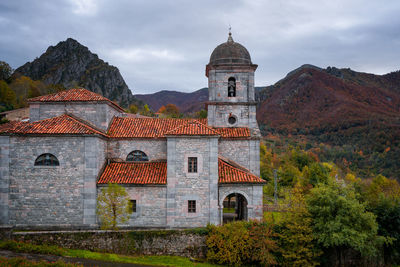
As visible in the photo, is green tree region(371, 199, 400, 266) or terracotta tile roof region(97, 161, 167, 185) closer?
green tree region(371, 199, 400, 266)

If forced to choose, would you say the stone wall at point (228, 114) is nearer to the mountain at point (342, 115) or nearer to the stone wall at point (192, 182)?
the stone wall at point (192, 182)

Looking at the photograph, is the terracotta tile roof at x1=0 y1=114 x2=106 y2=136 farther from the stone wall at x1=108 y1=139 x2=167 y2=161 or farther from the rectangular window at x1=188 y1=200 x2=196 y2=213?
the rectangular window at x1=188 y1=200 x2=196 y2=213

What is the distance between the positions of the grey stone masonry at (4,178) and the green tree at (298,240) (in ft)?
63.4

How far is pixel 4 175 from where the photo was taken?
2134 centimetres

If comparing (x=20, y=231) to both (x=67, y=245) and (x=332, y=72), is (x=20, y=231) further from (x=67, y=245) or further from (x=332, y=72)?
(x=332, y=72)

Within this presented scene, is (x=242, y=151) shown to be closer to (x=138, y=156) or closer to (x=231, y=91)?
(x=231, y=91)

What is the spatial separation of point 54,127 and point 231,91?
50.2ft

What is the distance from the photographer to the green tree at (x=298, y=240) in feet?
61.9

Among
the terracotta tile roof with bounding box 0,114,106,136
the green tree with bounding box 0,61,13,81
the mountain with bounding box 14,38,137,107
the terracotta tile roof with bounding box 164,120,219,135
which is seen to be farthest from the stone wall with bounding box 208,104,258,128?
the mountain with bounding box 14,38,137,107

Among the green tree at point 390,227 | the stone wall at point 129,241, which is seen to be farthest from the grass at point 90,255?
the green tree at point 390,227

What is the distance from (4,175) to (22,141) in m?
2.71

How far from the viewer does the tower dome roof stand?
27306 mm

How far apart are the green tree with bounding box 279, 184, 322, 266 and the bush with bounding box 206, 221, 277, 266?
0.87 m

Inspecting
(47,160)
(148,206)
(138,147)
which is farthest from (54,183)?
(148,206)
